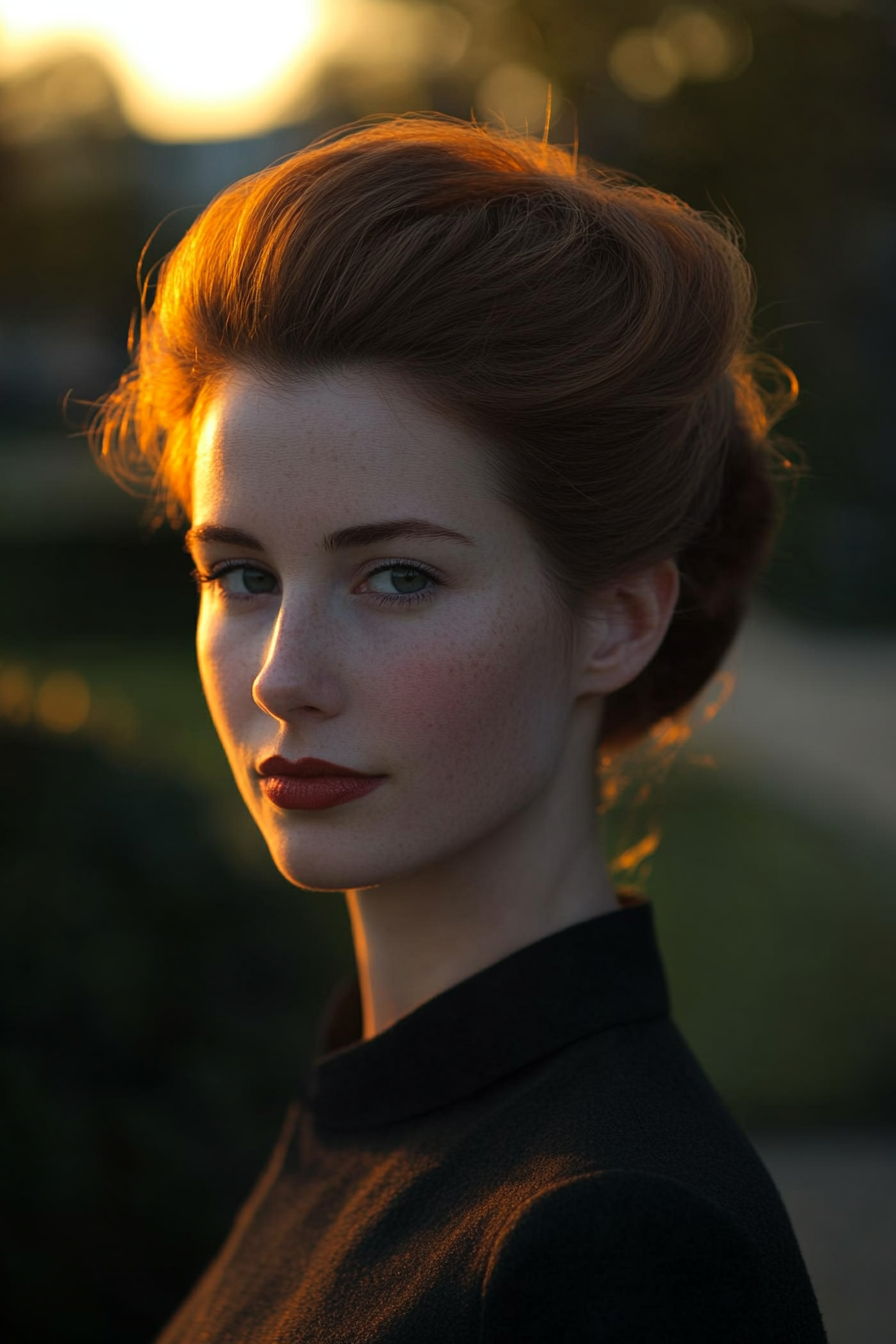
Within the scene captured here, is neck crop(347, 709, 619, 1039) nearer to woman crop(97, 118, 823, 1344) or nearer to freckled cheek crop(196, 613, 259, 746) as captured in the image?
woman crop(97, 118, 823, 1344)

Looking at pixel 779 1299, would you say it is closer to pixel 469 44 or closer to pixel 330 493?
pixel 330 493

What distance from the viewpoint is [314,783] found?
1825 mm

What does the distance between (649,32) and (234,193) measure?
8728mm

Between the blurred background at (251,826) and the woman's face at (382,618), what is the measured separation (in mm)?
834

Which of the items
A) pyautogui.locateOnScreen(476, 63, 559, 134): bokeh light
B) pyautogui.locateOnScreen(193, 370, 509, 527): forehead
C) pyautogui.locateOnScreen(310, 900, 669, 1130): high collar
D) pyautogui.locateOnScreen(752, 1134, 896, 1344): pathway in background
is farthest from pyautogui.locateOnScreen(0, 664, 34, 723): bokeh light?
pyautogui.locateOnScreen(476, 63, 559, 134): bokeh light

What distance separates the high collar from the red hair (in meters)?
0.54

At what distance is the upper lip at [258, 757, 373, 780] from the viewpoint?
1800 millimetres

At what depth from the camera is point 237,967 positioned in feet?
13.0

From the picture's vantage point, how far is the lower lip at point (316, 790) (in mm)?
1812

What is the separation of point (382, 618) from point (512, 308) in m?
0.46

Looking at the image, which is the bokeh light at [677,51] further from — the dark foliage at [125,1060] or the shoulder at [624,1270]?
the shoulder at [624,1270]

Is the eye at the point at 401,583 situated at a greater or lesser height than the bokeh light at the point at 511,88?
lesser

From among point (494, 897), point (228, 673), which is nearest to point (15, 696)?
point (228, 673)

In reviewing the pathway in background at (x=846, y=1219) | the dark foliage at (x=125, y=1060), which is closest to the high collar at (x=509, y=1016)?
the dark foliage at (x=125, y=1060)
